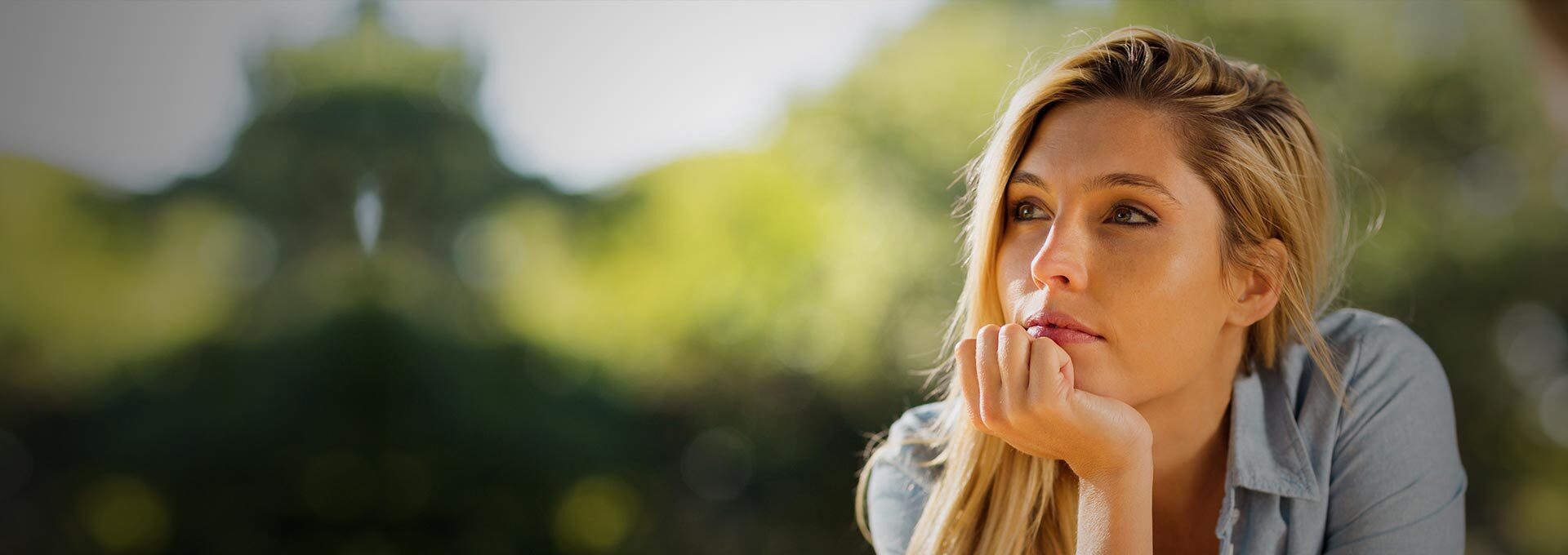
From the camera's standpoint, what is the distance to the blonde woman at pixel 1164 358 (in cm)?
128

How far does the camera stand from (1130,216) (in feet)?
4.31

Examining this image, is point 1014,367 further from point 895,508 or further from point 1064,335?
point 895,508

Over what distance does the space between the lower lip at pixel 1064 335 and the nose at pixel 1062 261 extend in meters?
0.05

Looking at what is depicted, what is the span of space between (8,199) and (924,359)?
251cm

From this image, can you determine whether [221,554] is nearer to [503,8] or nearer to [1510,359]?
[503,8]

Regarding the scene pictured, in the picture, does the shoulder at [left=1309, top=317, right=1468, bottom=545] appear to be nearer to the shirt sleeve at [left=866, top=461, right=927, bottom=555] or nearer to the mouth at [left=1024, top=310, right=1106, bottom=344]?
the mouth at [left=1024, top=310, right=1106, bottom=344]

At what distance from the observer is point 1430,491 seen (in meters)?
1.43

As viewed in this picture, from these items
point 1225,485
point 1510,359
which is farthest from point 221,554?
point 1510,359

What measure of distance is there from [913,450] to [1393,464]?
24.3 inches

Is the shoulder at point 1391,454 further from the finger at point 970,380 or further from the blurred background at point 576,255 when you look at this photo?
the blurred background at point 576,255

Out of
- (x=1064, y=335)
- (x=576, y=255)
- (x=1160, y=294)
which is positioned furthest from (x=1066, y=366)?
(x=576, y=255)

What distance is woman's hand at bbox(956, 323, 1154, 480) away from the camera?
1.20 m

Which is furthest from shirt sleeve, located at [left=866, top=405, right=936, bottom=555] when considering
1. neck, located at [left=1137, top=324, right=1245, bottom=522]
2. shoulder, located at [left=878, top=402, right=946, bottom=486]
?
neck, located at [left=1137, top=324, right=1245, bottom=522]

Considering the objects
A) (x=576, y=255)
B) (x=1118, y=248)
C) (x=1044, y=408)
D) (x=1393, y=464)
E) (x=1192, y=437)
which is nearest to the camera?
(x=1044, y=408)
